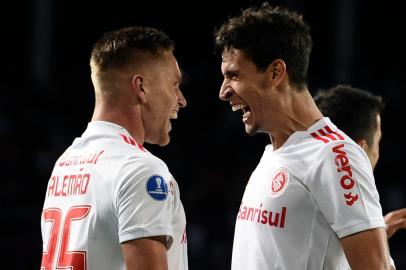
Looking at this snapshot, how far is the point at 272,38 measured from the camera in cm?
306

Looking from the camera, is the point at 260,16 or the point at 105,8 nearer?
the point at 260,16

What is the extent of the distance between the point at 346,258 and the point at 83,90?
8008 mm

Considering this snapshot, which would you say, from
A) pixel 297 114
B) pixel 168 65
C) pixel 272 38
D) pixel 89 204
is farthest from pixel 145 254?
pixel 272 38

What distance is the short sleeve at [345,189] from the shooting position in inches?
108

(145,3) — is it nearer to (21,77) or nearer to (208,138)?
(21,77)

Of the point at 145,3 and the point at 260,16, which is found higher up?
the point at 145,3

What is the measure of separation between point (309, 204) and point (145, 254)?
0.69m

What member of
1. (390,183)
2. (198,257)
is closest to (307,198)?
(198,257)

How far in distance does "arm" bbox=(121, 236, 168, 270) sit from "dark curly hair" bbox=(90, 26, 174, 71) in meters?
0.71

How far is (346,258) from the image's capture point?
276 centimetres

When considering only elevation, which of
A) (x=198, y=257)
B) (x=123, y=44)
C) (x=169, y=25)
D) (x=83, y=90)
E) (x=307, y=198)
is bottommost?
(x=198, y=257)

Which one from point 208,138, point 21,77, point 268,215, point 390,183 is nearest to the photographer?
point 268,215

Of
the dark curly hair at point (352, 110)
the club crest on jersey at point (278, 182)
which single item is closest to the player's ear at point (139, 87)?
the club crest on jersey at point (278, 182)

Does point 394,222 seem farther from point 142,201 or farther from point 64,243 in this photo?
point 64,243
